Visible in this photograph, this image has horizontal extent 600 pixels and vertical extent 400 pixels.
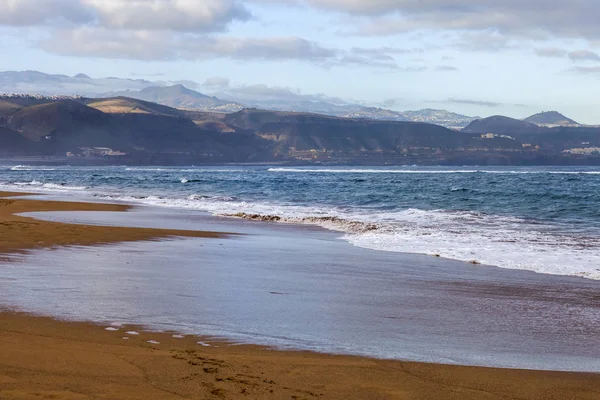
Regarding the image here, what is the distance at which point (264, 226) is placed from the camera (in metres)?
18.0

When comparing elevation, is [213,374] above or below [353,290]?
above

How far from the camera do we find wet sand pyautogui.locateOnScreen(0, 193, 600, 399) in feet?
14.3

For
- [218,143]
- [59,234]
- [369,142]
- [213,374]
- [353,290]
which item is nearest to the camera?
[213,374]

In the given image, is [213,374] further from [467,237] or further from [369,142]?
[369,142]

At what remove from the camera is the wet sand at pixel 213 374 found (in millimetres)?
4371

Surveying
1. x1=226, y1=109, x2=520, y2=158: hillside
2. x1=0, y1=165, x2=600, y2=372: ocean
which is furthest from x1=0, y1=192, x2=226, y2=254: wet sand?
x1=226, y1=109, x2=520, y2=158: hillside

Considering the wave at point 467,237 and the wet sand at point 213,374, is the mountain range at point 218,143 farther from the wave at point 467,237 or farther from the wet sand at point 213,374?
the wet sand at point 213,374

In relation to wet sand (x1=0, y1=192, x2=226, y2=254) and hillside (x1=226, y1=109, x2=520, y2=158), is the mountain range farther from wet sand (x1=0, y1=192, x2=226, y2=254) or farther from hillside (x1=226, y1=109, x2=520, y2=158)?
wet sand (x1=0, y1=192, x2=226, y2=254)

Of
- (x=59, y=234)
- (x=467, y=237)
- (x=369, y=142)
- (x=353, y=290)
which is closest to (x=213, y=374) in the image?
(x=353, y=290)

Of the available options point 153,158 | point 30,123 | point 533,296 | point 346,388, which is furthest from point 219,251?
point 30,123

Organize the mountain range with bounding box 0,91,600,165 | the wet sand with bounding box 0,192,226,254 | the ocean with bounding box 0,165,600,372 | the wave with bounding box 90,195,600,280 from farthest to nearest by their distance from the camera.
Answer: the mountain range with bounding box 0,91,600,165 → the wet sand with bounding box 0,192,226,254 → the wave with bounding box 90,195,600,280 → the ocean with bounding box 0,165,600,372

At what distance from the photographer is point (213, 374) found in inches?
186

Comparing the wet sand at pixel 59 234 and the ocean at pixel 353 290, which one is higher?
the ocean at pixel 353 290

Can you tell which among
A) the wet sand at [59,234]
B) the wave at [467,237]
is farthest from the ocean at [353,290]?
the wet sand at [59,234]
